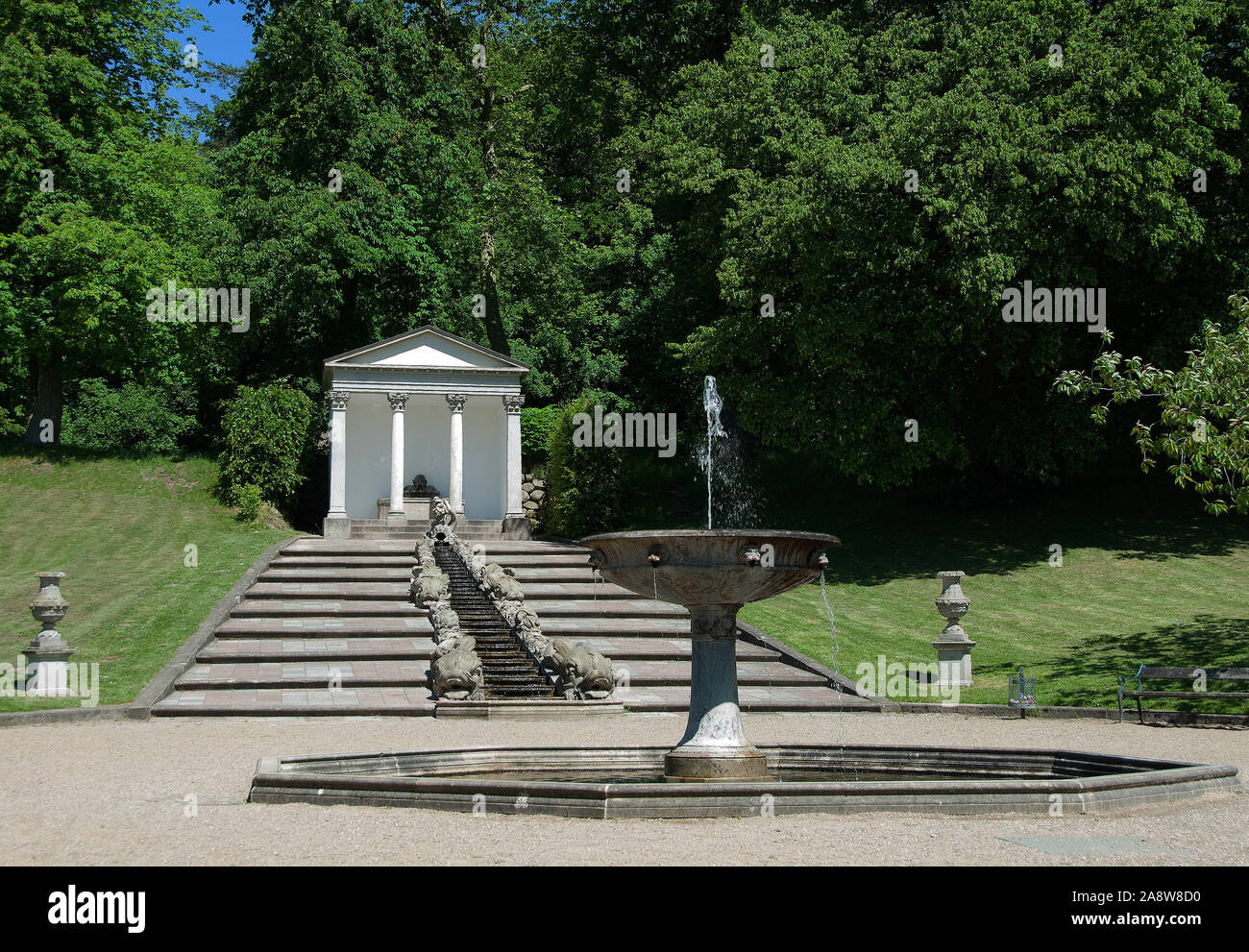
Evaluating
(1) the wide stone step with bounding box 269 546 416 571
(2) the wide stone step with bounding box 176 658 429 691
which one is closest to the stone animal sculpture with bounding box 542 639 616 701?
(2) the wide stone step with bounding box 176 658 429 691

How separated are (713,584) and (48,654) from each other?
36.4 feet

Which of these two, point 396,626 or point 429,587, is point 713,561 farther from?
point 429,587

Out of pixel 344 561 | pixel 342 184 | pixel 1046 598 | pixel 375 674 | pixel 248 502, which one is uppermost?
pixel 342 184

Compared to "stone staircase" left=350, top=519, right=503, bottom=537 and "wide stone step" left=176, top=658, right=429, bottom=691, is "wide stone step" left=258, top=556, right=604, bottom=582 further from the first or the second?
"wide stone step" left=176, top=658, right=429, bottom=691

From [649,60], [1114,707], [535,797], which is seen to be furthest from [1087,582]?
[649,60]

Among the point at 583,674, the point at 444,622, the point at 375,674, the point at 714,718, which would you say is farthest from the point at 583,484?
the point at 714,718

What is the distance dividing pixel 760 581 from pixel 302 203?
2976cm

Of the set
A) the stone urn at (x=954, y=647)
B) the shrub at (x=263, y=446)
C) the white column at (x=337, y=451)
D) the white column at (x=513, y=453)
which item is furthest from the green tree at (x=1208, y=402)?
the shrub at (x=263, y=446)

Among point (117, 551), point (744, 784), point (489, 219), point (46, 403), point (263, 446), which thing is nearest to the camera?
point (744, 784)

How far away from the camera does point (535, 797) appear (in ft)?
28.8

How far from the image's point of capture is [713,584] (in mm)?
9891

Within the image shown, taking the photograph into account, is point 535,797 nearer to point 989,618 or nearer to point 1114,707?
point 1114,707

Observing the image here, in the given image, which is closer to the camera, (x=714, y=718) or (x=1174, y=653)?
(x=714, y=718)

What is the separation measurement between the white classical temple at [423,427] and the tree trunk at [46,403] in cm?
833
